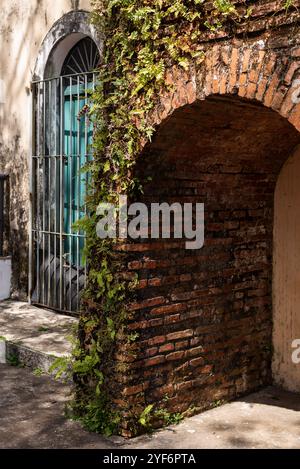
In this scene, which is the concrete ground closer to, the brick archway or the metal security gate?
the brick archway

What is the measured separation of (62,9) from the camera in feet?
23.3

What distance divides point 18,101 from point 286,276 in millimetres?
4177

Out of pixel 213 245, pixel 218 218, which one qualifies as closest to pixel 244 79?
pixel 218 218

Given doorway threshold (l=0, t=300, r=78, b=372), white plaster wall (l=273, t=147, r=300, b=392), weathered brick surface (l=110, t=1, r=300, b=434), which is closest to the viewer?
weathered brick surface (l=110, t=1, r=300, b=434)

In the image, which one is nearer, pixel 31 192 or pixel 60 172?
pixel 60 172

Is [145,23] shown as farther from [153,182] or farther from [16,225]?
[16,225]

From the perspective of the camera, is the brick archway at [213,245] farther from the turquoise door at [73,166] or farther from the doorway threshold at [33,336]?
the turquoise door at [73,166]

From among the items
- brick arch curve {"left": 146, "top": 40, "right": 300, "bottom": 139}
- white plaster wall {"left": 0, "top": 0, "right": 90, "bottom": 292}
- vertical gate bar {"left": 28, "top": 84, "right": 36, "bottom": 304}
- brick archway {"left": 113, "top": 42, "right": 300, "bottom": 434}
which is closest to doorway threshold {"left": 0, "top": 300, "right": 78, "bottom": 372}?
vertical gate bar {"left": 28, "top": 84, "right": 36, "bottom": 304}

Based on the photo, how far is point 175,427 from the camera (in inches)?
189

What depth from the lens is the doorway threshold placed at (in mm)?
6020

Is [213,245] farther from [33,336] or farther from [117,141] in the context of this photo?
[33,336]

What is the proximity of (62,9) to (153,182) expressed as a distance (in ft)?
11.1

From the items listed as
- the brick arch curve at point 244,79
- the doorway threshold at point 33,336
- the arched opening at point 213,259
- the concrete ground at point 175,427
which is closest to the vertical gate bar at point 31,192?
the doorway threshold at point 33,336

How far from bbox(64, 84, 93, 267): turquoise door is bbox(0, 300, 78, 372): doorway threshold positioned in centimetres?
72
